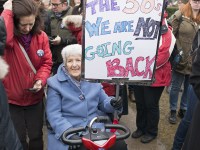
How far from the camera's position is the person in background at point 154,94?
3822 millimetres

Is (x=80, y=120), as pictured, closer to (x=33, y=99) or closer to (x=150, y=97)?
(x=33, y=99)

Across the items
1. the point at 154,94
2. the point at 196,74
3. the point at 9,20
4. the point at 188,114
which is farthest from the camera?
the point at 154,94

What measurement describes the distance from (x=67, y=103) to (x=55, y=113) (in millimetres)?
148

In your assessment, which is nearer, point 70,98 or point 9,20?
point 9,20

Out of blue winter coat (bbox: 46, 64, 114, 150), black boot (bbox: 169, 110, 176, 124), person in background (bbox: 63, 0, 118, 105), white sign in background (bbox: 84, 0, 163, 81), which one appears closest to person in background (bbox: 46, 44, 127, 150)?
blue winter coat (bbox: 46, 64, 114, 150)

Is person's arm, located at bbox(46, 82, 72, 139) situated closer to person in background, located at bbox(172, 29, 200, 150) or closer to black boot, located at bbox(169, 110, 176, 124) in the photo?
person in background, located at bbox(172, 29, 200, 150)

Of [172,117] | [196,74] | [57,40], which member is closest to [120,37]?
[196,74]

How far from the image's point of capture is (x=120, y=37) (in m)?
2.50

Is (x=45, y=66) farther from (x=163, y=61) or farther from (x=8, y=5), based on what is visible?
(x=163, y=61)

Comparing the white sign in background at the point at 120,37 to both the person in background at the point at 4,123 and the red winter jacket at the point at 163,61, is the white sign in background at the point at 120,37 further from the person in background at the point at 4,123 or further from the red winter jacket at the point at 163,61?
the red winter jacket at the point at 163,61

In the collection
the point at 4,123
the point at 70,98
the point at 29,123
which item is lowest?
the point at 29,123

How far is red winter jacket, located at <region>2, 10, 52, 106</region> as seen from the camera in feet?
9.57

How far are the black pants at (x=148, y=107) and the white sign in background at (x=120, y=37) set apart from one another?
4.71ft

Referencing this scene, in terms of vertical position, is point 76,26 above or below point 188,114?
above
